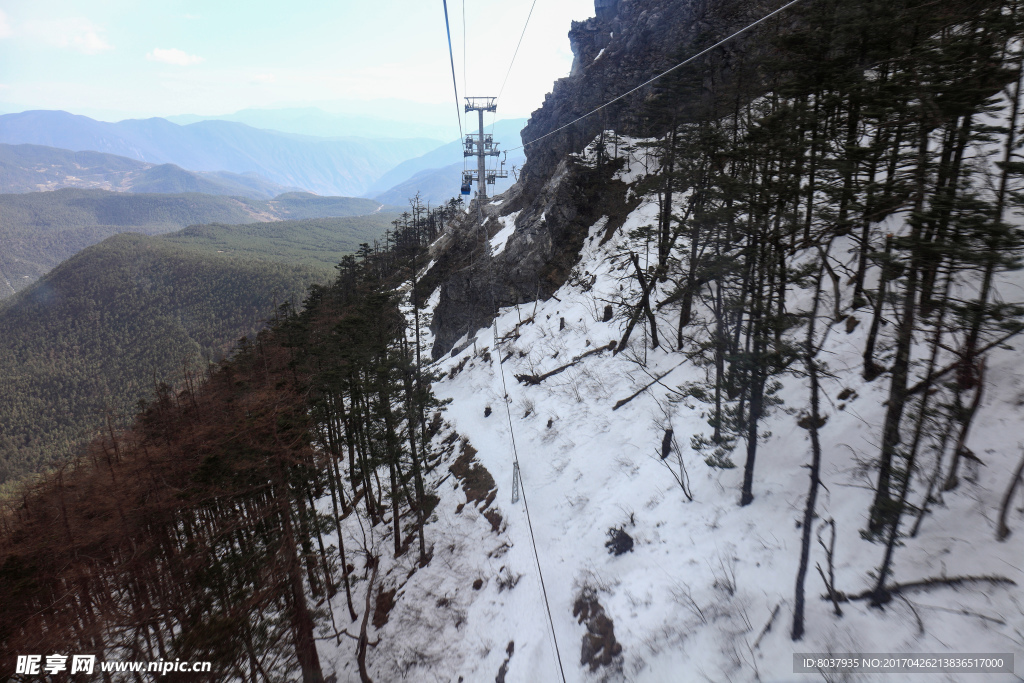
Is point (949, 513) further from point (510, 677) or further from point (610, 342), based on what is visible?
point (610, 342)

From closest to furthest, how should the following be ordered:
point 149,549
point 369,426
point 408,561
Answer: point 149,549 < point 369,426 < point 408,561

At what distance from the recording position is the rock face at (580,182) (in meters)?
31.4

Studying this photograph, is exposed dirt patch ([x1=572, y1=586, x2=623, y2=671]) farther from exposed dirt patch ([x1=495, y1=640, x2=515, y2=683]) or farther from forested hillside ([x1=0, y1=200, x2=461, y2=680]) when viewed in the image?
forested hillside ([x1=0, y1=200, x2=461, y2=680])

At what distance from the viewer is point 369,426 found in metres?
17.0

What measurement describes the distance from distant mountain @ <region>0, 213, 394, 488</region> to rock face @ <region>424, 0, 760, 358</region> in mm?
83210

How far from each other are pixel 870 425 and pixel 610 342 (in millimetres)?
11858

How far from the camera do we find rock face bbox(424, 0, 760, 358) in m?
31.4

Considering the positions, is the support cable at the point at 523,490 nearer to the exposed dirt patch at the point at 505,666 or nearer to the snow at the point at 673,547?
the snow at the point at 673,547

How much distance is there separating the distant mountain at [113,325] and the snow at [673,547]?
102 m

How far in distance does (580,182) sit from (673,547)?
28.4m

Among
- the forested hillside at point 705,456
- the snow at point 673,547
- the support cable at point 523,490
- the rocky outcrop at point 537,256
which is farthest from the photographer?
the rocky outcrop at point 537,256

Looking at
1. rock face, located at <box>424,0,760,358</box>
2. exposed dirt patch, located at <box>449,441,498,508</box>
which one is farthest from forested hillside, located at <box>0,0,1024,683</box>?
rock face, located at <box>424,0,760,358</box>

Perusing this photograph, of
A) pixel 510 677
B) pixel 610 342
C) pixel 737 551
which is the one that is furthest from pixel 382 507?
pixel 737 551

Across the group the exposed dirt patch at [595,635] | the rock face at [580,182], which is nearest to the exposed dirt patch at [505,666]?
the exposed dirt patch at [595,635]
